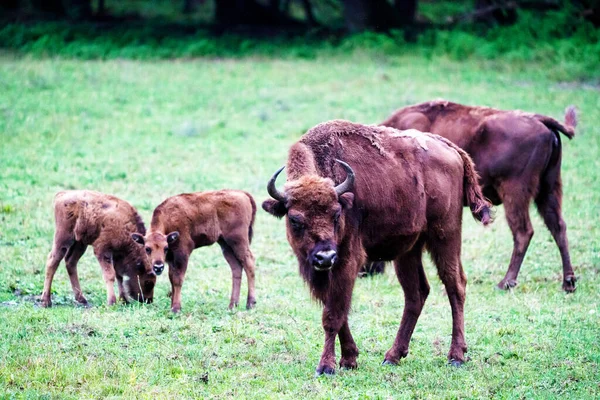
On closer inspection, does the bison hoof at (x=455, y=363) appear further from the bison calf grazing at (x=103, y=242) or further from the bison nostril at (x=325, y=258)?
the bison calf grazing at (x=103, y=242)

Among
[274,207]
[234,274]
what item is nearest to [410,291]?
[274,207]

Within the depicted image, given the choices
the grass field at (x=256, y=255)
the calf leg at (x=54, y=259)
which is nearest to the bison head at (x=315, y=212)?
the grass field at (x=256, y=255)

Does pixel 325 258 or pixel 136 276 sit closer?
pixel 325 258

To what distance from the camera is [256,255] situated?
1282cm

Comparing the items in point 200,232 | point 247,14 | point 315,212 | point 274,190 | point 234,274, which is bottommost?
point 247,14

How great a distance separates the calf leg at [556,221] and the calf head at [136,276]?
528 cm

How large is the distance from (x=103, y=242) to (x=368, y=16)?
21676 millimetres

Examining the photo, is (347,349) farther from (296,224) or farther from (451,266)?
(451,266)

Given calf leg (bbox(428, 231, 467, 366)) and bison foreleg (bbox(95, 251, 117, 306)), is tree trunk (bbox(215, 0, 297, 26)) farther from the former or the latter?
calf leg (bbox(428, 231, 467, 366))

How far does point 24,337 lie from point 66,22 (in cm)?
2448

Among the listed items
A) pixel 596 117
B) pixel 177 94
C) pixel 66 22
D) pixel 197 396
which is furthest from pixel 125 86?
pixel 197 396

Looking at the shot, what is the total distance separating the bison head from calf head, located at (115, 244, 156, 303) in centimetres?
341

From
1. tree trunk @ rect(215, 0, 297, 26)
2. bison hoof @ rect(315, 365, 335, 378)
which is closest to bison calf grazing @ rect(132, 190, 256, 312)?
bison hoof @ rect(315, 365, 335, 378)

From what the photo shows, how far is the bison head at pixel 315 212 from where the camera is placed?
7359 mm
